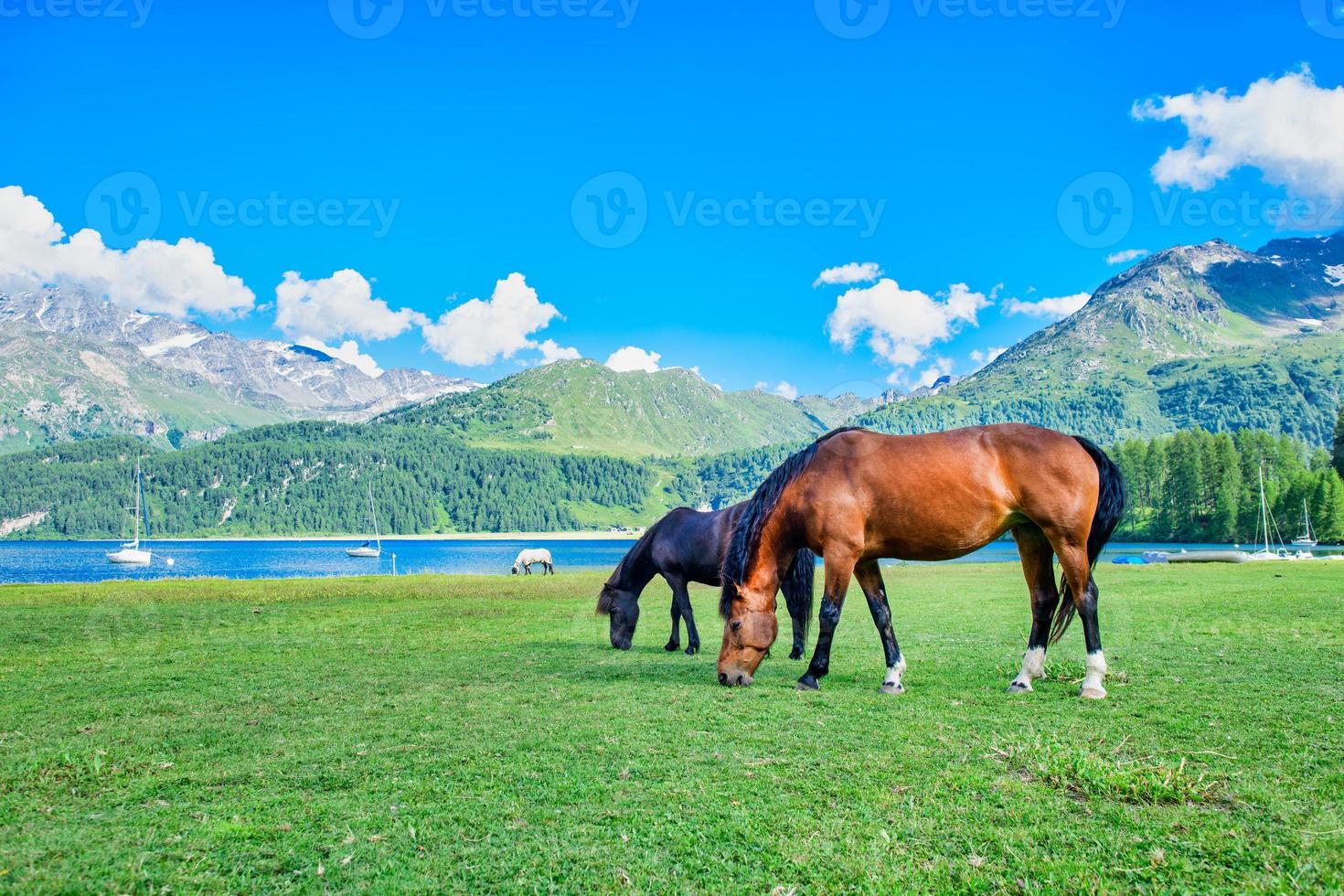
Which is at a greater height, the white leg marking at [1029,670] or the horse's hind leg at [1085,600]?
the horse's hind leg at [1085,600]

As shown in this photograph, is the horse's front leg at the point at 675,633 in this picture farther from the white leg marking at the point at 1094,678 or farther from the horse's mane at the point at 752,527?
the white leg marking at the point at 1094,678

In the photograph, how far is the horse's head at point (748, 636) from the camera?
9211 millimetres

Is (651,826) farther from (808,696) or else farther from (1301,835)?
(808,696)

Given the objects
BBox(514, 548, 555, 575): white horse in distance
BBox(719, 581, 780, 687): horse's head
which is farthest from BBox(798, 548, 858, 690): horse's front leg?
BBox(514, 548, 555, 575): white horse in distance

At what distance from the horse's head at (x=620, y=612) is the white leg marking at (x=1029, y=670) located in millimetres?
6596

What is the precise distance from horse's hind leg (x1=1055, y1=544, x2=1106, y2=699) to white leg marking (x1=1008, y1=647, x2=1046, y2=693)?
1.79ft

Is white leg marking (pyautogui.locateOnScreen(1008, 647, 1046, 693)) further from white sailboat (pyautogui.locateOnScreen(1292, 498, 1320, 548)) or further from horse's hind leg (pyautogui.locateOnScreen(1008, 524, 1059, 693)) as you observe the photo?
white sailboat (pyautogui.locateOnScreen(1292, 498, 1320, 548))

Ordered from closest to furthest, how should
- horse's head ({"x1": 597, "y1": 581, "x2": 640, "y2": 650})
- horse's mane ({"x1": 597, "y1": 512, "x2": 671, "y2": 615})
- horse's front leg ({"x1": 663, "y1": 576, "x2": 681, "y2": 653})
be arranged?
horse's front leg ({"x1": 663, "y1": 576, "x2": 681, "y2": 653}) < horse's head ({"x1": 597, "y1": 581, "x2": 640, "y2": 650}) < horse's mane ({"x1": 597, "y1": 512, "x2": 671, "y2": 615})

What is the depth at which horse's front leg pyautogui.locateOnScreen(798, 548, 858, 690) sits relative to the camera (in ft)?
29.8

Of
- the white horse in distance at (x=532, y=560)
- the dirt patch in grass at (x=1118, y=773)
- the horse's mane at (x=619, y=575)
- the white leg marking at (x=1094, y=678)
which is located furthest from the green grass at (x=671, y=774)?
the white horse in distance at (x=532, y=560)

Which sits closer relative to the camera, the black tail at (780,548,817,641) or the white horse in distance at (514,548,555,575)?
the black tail at (780,548,817,641)

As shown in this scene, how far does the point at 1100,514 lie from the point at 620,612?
793 centimetres

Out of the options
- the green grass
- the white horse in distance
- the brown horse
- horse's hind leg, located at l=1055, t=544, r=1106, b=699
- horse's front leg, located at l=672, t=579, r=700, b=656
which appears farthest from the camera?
the white horse in distance

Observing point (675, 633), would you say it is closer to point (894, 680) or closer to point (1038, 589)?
point (894, 680)
